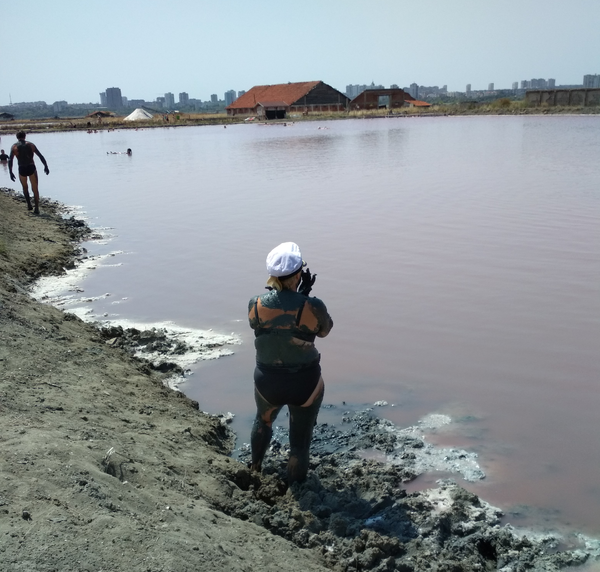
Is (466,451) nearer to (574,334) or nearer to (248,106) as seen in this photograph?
(574,334)

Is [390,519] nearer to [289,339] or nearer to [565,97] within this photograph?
[289,339]

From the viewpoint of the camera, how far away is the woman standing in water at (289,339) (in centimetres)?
418

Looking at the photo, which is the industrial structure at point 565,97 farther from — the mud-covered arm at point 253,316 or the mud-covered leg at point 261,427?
the mud-covered arm at point 253,316

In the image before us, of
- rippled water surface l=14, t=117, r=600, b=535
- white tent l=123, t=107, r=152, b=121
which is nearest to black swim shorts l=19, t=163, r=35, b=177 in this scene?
rippled water surface l=14, t=117, r=600, b=535

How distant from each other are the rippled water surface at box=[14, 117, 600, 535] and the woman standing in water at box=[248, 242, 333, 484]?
165 centimetres

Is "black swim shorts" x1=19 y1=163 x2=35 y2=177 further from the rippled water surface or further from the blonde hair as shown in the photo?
the blonde hair

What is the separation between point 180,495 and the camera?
393 centimetres

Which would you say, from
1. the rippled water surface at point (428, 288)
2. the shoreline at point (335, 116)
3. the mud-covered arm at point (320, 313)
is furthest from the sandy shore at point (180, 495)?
the shoreline at point (335, 116)

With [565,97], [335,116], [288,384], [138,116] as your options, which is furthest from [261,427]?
[138,116]

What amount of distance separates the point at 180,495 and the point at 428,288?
658 centimetres

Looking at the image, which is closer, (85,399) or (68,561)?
(68,561)

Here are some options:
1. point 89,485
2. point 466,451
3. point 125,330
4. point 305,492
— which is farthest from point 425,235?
point 89,485

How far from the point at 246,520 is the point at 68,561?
152 centimetres

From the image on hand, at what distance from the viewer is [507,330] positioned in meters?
8.05
